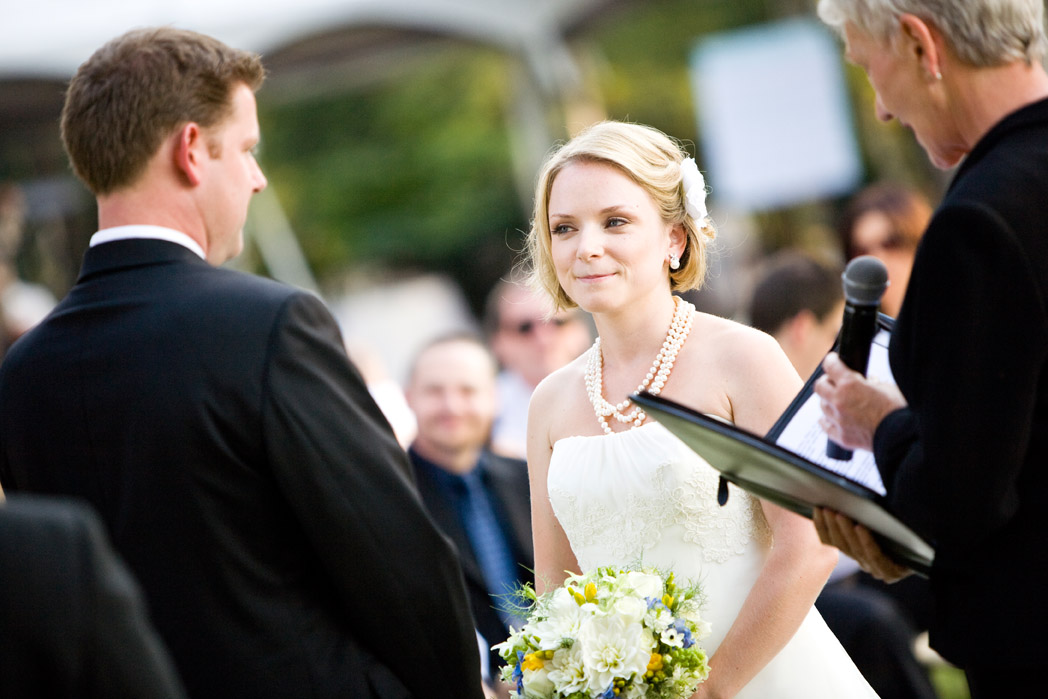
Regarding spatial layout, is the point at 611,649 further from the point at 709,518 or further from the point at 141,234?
the point at 141,234

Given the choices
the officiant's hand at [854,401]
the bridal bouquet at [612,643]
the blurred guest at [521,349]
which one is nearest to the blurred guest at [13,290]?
the blurred guest at [521,349]

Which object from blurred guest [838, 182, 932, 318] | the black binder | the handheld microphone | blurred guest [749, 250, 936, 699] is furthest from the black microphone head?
blurred guest [838, 182, 932, 318]

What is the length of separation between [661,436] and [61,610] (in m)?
2.06

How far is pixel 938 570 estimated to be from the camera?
91.9 inches

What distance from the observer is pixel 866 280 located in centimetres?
240

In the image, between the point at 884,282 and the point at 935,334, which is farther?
the point at 884,282

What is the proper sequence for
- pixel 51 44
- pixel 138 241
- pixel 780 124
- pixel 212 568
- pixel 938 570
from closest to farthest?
1. pixel 938 570
2. pixel 212 568
3. pixel 138 241
4. pixel 780 124
5. pixel 51 44

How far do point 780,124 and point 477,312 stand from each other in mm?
14435

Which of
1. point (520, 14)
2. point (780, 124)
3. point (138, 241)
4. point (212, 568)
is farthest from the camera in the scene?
point (520, 14)

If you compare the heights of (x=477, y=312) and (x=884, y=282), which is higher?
(x=884, y=282)

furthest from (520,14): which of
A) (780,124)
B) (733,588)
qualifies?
(733,588)

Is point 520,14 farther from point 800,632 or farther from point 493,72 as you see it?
point 493,72

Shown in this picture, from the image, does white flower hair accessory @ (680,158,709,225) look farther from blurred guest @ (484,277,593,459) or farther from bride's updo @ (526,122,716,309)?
blurred guest @ (484,277,593,459)

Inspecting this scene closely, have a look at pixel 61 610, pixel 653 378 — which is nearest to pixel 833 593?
pixel 653 378
